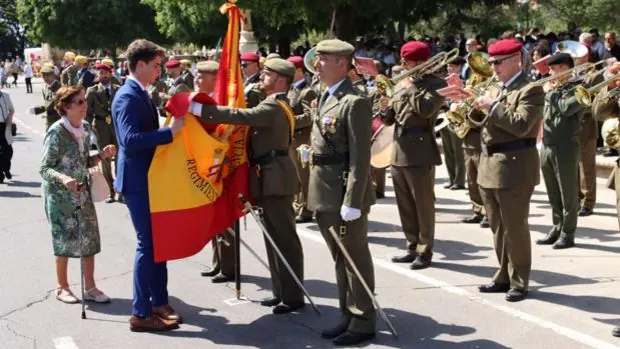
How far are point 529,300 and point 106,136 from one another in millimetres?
7251

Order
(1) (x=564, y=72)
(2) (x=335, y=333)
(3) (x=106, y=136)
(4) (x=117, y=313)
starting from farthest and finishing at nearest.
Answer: (3) (x=106, y=136)
(1) (x=564, y=72)
(4) (x=117, y=313)
(2) (x=335, y=333)

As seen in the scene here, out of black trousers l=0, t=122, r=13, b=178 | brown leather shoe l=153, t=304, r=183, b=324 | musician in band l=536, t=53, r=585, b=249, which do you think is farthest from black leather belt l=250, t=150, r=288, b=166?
black trousers l=0, t=122, r=13, b=178

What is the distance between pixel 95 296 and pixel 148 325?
1040 mm

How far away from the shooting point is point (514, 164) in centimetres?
597

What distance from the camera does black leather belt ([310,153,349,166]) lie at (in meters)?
5.30

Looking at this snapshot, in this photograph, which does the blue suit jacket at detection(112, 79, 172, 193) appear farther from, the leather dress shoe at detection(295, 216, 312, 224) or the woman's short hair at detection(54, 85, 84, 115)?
the leather dress shoe at detection(295, 216, 312, 224)

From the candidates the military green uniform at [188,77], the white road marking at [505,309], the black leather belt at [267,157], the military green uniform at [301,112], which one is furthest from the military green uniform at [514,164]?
the military green uniform at [188,77]

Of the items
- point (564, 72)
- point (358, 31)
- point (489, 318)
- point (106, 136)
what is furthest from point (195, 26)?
point (489, 318)

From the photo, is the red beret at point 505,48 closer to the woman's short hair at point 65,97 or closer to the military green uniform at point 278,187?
the military green uniform at point 278,187

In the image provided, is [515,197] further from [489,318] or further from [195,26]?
[195,26]

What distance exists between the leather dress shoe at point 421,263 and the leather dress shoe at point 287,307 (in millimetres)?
1526

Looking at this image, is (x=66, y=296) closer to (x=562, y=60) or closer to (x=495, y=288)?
(x=495, y=288)

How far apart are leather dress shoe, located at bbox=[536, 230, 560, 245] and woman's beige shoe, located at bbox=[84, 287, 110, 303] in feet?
14.6

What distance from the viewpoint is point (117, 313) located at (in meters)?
6.25
